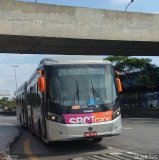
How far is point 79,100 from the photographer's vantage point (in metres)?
14.0

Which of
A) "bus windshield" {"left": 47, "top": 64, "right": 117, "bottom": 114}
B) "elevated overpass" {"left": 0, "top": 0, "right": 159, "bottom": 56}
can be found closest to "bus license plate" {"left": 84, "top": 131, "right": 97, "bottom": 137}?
"bus windshield" {"left": 47, "top": 64, "right": 117, "bottom": 114}

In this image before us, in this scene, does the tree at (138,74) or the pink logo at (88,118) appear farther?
the tree at (138,74)

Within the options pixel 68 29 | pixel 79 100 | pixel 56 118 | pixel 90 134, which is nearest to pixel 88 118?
pixel 90 134

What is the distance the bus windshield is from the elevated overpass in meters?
11.9

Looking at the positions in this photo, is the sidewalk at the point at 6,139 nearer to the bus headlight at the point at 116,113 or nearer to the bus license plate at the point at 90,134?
the bus license plate at the point at 90,134

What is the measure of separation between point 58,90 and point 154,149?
3328 mm

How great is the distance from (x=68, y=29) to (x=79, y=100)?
14.1 metres

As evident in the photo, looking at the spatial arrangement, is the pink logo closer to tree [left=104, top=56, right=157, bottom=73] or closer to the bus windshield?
the bus windshield

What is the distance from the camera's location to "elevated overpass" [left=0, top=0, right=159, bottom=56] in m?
26.0

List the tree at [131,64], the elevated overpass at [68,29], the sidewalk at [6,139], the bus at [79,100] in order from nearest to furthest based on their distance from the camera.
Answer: the bus at [79,100], the sidewalk at [6,139], the elevated overpass at [68,29], the tree at [131,64]

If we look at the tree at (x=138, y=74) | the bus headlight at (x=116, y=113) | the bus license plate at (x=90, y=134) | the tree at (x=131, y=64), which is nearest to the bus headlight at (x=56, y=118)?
the bus license plate at (x=90, y=134)

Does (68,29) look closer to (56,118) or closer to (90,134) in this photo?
(56,118)

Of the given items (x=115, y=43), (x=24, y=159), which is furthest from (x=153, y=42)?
(x=24, y=159)

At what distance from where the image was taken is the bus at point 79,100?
44.9ft
